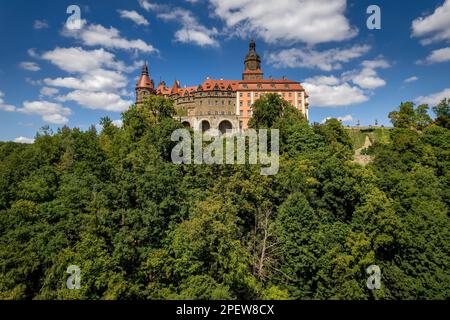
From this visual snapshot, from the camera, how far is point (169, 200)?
2138 centimetres

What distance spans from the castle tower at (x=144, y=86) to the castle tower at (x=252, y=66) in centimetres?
2220

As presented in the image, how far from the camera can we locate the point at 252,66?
229 ft

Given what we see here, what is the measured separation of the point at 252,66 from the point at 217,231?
58053mm

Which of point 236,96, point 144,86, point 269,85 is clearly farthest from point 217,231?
point 144,86

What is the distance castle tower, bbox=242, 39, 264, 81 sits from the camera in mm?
68188

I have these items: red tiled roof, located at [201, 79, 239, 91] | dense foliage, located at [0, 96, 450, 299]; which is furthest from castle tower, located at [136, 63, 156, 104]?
dense foliage, located at [0, 96, 450, 299]

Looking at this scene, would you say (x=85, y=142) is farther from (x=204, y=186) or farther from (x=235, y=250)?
(x=235, y=250)

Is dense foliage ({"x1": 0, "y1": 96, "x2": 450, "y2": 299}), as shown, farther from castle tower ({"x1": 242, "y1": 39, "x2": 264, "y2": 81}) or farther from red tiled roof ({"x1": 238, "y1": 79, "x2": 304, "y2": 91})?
castle tower ({"x1": 242, "y1": 39, "x2": 264, "y2": 81})

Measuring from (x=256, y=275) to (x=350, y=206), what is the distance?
367 inches

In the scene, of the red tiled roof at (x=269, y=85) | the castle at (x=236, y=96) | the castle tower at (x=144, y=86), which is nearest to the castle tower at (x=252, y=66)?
the castle at (x=236, y=96)

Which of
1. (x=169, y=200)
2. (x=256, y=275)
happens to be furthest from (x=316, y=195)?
(x=169, y=200)

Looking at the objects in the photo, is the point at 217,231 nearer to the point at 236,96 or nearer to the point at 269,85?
the point at 236,96

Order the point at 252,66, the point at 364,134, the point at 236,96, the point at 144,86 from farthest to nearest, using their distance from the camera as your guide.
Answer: the point at 144,86
the point at 252,66
the point at 236,96
the point at 364,134

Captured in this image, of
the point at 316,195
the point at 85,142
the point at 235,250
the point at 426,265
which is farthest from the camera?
the point at 85,142
